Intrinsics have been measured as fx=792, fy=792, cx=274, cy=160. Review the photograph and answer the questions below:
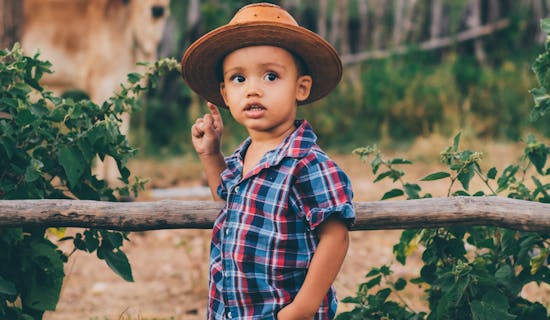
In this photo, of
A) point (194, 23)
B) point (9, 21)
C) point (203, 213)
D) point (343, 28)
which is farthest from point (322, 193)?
point (343, 28)

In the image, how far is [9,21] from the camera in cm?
508

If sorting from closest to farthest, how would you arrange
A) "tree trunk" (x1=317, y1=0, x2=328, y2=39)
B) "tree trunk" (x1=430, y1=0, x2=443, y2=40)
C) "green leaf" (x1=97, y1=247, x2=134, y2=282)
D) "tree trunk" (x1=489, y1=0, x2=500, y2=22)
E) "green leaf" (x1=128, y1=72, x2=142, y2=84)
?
"green leaf" (x1=97, y1=247, x2=134, y2=282) < "green leaf" (x1=128, y1=72, x2=142, y2=84) < "tree trunk" (x1=489, y1=0, x2=500, y2=22) < "tree trunk" (x1=430, y1=0, x2=443, y2=40) < "tree trunk" (x1=317, y1=0, x2=328, y2=39)

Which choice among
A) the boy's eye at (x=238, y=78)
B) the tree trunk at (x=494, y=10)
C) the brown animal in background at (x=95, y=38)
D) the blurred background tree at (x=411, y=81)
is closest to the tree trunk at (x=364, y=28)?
the blurred background tree at (x=411, y=81)

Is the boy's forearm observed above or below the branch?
below

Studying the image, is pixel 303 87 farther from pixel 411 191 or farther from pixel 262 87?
pixel 411 191

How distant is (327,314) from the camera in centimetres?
218

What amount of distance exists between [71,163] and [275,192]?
2.93ft

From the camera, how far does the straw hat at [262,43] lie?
7.02ft

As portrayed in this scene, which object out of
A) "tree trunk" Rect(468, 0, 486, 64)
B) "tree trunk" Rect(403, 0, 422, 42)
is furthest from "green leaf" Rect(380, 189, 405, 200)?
"tree trunk" Rect(403, 0, 422, 42)

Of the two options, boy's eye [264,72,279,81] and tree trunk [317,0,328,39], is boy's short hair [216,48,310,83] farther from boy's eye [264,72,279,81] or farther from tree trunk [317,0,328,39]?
tree trunk [317,0,328,39]

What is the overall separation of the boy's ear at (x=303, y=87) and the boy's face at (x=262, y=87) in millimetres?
23

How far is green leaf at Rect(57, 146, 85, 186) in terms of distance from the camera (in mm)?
2631

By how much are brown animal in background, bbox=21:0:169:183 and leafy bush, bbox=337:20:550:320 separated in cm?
383

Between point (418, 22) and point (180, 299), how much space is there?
7062 millimetres
